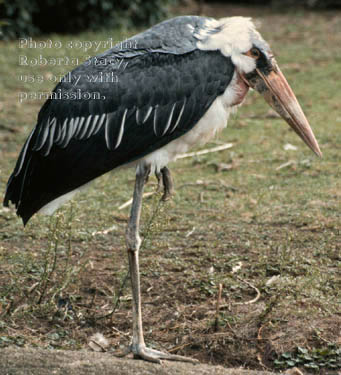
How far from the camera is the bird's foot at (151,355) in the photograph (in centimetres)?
325

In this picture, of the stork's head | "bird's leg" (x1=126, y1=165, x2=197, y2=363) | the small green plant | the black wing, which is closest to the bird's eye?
the stork's head

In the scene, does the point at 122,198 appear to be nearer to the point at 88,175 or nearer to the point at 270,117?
the point at 88,175

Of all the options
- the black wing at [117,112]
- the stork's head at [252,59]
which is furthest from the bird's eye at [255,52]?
the black wing at [117,112]

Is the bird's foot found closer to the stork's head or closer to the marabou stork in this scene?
the marabou stork

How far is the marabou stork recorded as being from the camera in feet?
10.8

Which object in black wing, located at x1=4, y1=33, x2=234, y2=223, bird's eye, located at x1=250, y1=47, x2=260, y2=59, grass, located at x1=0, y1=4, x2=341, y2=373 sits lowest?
grass, located at x1=0, y1=4, x2=341, y2=373

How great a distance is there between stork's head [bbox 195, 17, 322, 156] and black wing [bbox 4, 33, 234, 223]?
55 mm

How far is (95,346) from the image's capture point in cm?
350

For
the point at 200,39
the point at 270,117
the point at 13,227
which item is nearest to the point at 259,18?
the point at 270,117

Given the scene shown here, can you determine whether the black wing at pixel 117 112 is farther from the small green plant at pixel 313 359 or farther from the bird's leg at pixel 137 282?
the small green plant at pixel 313 359

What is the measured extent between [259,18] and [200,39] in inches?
368

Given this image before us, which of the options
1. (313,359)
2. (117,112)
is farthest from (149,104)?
(313,359)

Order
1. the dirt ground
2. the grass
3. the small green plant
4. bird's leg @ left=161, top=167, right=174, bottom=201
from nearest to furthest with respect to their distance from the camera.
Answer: the dirt ground, the small green plant, the grass, bird's leg @ left=161, top=167, right=174, bottom=201

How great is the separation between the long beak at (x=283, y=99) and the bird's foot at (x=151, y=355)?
3.79ft
